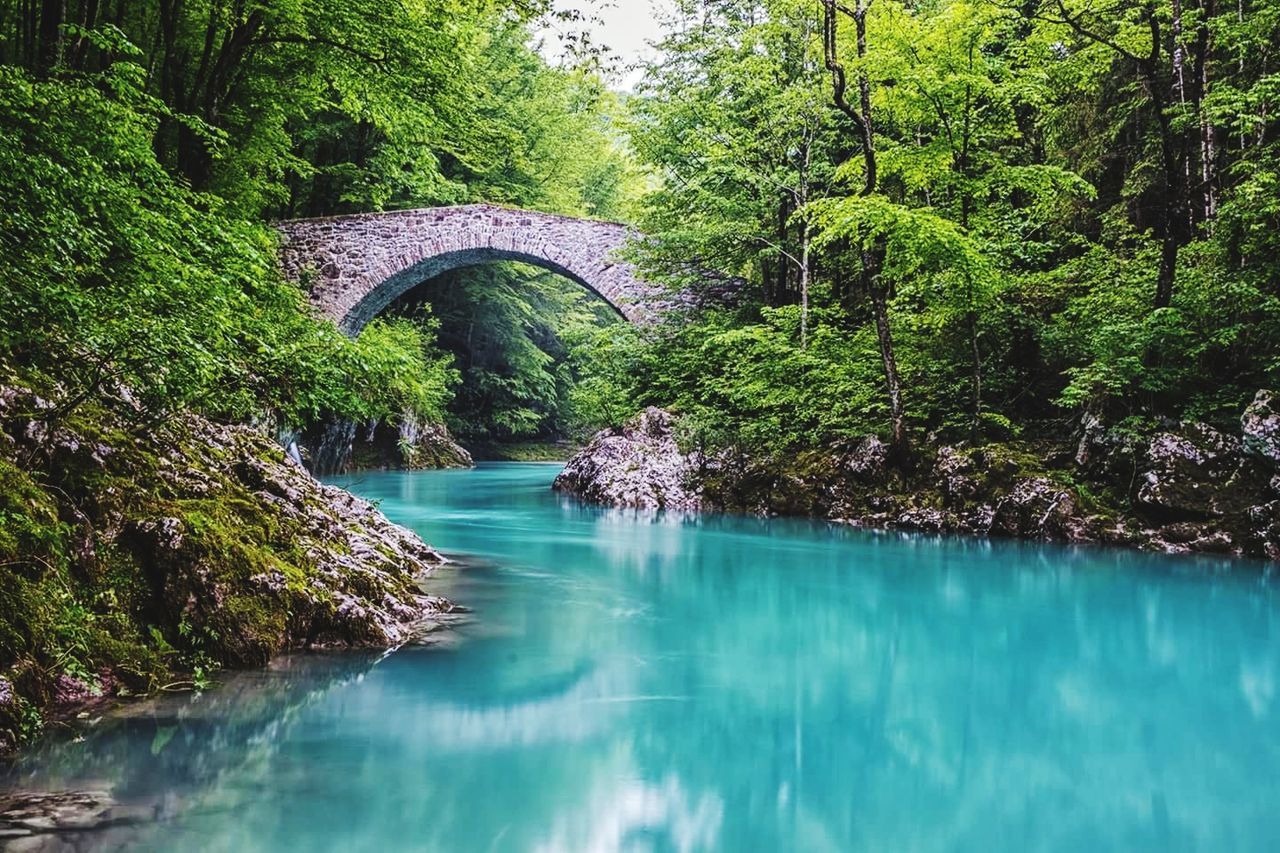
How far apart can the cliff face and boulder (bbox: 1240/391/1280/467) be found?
7.77 metres

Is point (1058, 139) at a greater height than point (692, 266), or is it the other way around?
point (1058, 139)

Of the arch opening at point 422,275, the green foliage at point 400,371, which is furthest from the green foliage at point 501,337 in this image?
the arch opening at point 422,275

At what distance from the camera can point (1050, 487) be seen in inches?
365

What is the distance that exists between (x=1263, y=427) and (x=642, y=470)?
877 centimetres

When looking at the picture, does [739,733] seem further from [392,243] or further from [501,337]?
[501,337]

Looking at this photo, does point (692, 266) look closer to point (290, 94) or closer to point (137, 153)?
point (290, 94)

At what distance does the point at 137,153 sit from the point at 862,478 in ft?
29.6

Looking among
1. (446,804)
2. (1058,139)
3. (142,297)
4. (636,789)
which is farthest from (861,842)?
(1058,139)

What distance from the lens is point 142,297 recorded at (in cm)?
389

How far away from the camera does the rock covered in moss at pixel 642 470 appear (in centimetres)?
1352

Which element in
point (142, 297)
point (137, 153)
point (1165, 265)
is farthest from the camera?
point (1165, 265)

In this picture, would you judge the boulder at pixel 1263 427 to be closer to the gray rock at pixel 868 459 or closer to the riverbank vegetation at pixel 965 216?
the riverbank vegetation at pixel 965 216

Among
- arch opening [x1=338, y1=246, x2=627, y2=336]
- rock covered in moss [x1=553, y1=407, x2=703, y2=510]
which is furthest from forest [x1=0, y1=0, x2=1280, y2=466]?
arch opening [x1=338, y1=246, x2=627, y2=336]

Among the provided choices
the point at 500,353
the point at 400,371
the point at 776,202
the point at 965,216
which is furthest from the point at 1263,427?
the point at 500,353
